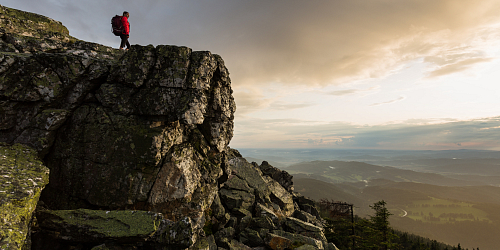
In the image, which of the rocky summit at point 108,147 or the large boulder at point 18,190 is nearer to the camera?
the large boulder at point 18,190

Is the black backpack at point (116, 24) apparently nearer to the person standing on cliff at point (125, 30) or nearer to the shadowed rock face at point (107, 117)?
the person standing on cliff at point (125, 30)

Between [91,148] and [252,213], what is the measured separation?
1909cm

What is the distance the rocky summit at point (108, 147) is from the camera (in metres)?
12.4

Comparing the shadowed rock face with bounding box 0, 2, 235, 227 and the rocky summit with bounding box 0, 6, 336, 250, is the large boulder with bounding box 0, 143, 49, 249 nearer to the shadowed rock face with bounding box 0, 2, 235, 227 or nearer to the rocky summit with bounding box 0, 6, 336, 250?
the rocky summit with bounding box 0, 6, 336, 250

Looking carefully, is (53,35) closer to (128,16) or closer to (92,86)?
(128,16)

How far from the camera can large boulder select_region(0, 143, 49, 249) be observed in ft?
32.9

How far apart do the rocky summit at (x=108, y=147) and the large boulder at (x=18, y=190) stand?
49mm

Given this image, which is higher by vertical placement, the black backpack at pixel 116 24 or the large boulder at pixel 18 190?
the black backpack at pixel 116 24

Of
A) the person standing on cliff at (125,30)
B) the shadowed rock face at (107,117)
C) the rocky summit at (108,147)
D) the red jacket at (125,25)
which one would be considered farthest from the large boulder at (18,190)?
the red jacket at (125,25)

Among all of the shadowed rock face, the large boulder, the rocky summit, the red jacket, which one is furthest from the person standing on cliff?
the large boulder

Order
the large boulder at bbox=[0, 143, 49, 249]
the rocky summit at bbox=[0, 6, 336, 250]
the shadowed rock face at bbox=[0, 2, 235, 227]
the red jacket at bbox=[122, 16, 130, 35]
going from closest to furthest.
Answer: the large boulder at bbox=[0, 143, 49, 249]
the rocky summit at bbox=[0, 6, 336, 250]
the shadowed rock face at bbox=[0, 2, 235, 227]
the red jacket at bbox=[122, 16, 130, 35]

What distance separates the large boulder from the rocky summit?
49 millimetres

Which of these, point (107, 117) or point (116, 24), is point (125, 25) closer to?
point (116, 24)

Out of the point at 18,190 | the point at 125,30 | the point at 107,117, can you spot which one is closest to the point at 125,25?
the point at 125,30
